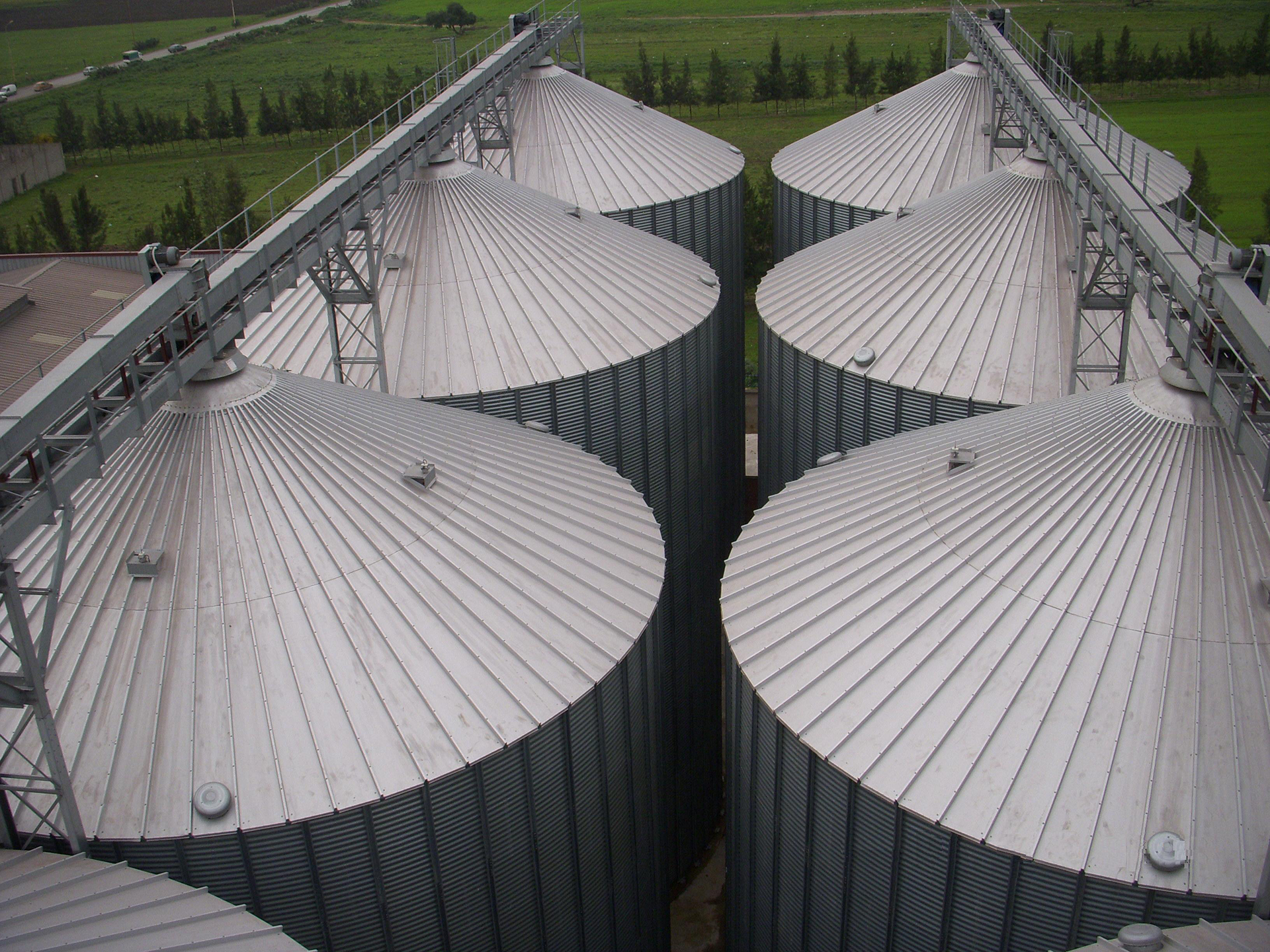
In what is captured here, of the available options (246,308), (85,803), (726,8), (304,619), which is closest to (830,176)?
(246,308)

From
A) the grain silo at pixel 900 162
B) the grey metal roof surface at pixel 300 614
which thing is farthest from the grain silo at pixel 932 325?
the grey metal roof surface at pixel 300 614

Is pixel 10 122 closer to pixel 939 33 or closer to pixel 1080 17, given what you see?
pixel 939 33

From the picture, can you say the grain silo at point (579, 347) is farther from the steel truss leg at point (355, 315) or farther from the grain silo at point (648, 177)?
the grain silo at point (648, 177)

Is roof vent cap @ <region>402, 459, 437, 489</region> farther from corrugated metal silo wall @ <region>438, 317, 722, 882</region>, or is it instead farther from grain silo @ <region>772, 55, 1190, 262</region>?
grain silo @ <region>772, 55, 1190, 262</region>

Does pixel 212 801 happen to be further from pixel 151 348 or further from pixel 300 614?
pixel 151 348

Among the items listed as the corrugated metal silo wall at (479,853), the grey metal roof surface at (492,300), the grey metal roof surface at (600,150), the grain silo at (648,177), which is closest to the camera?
the corrugated metal silo wall at (479,853)
